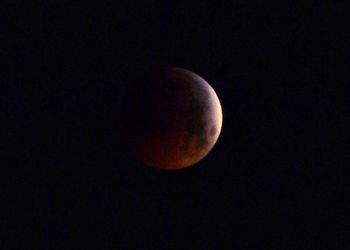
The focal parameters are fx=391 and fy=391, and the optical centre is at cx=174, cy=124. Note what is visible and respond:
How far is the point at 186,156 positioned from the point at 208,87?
1336 mm

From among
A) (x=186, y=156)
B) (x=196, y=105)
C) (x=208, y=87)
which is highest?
(x=208, y=87)

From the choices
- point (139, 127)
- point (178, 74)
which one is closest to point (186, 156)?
point (139, 127)

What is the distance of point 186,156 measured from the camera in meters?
6.73

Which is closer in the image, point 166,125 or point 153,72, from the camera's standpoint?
point 166,125

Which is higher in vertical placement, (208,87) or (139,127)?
(208,87)

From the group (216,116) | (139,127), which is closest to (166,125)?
(139,127)

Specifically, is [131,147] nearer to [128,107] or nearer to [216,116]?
[128,107]

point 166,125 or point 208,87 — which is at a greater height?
point 208,87

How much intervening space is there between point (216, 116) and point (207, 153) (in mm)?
744

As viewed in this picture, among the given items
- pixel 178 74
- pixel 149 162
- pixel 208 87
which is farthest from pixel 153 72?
pixel 149 162

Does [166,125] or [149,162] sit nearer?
[166,125]

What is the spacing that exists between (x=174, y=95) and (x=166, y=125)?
525 mm

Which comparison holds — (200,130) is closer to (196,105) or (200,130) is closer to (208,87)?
(196,105)

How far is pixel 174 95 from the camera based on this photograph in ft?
21.4
